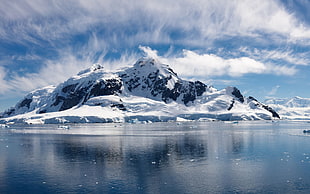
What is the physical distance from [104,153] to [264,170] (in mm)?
26375

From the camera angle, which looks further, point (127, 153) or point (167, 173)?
point (127, 153)

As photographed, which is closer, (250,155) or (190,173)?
(190,173)

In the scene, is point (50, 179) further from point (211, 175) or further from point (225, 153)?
point (225, 153)

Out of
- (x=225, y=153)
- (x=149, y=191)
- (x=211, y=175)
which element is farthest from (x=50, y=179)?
(x=225, y=153)

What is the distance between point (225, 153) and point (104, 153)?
20.1 m

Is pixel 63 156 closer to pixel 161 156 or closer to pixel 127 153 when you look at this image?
pixel 127 153

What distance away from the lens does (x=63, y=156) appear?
48.4 m

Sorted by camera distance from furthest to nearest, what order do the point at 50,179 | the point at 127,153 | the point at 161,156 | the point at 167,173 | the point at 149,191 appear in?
the point at 127,153 → the point at 161,156 → the point at 167,173 → the point at 50,179 → the point at 149,191

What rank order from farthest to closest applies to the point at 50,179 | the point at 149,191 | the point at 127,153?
1. the point at 127,153
2. the point at 50,179
3. the point at 149,191

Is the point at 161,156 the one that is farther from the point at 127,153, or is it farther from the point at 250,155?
the point at 250,155

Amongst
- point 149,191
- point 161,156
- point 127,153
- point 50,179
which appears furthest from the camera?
point 127,153

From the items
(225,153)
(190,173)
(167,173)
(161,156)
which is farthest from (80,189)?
(225,153)

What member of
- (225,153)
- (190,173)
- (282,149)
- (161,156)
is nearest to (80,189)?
(190,173)

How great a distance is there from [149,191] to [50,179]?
11.8 m
